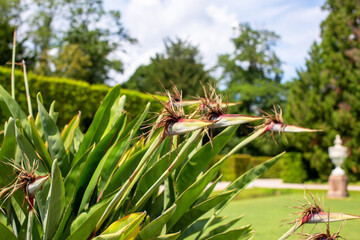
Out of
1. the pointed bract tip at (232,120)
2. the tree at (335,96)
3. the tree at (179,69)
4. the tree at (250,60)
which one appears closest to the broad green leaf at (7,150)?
the pointed bract tip at (232,120)

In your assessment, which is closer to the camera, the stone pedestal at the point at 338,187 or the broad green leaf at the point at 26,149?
the broad green leaf at the point at 26,149

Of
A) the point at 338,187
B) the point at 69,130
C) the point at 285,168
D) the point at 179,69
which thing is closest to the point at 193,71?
the point at 179,69

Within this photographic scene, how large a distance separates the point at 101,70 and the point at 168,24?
7843mm

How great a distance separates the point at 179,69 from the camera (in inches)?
1013

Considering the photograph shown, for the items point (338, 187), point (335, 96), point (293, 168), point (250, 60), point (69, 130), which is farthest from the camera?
point (250, 60)

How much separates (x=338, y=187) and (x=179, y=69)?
Result: 1672 centimetres

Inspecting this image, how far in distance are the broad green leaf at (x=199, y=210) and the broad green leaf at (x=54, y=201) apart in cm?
56

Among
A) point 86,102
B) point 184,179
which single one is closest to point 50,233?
point 184,179

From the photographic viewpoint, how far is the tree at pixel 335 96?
17516mm

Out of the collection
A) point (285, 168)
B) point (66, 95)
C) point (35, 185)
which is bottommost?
point (285, 168)

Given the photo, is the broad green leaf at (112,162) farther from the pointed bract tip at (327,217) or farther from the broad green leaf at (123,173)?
the pointed bract tip at (327,217)

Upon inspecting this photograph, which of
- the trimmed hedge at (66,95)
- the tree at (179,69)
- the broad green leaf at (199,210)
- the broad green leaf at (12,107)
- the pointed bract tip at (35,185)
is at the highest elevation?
the tree at (179,69)

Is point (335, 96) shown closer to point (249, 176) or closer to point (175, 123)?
point (249, 176)

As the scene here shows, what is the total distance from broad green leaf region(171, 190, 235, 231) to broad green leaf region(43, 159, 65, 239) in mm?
562
